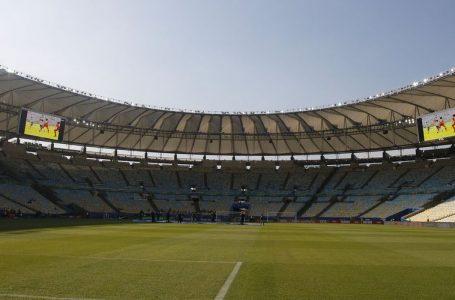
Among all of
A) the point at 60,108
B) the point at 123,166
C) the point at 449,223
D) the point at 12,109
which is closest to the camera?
the point at 449,223

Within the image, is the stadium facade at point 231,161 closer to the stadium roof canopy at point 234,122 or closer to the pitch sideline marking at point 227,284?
the stadium roof canopy at point 234,122

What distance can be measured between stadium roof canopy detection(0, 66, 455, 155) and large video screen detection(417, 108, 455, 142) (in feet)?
11.0

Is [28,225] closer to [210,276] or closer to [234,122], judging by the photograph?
[210,276]

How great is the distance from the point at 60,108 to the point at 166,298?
5834cm

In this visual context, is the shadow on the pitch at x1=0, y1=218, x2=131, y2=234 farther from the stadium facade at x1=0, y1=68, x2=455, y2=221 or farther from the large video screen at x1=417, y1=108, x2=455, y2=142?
the large video screen at x1=417, y1=108, x2=455, y2=142

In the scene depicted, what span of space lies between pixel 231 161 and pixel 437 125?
143ft

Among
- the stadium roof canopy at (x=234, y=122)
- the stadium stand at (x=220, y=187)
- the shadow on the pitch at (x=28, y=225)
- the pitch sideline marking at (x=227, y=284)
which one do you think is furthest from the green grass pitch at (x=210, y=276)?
the stadium stand at (x=220, y=187)

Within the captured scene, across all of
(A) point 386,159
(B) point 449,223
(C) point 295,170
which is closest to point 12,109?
(C) point 295,170

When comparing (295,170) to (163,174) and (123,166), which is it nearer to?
(163,174)

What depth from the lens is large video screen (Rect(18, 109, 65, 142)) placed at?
163ft

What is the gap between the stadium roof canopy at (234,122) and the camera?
52562 mm

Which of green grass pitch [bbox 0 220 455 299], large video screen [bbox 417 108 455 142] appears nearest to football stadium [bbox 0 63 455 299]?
large video screen [bbox 417 108 455 142]

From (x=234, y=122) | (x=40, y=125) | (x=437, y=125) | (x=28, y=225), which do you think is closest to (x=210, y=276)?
(x=28, y=225)

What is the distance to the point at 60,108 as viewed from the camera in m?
59.7
